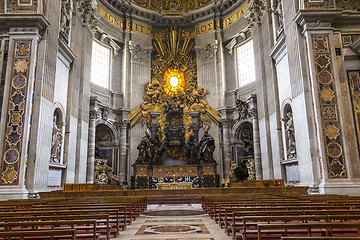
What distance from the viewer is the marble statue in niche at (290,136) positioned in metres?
11.7

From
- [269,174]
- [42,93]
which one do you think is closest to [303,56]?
[269,174]

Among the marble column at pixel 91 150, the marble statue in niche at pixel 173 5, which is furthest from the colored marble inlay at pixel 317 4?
the marble statue in niche at pixel 173 5

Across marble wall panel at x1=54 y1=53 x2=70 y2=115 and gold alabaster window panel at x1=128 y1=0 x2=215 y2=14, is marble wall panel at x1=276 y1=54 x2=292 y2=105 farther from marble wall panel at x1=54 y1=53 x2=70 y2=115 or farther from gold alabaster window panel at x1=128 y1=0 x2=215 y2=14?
gold alabaster window panel at x1=128 y1=0 x2=215 y2=14

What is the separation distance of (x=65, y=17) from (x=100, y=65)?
567 cm

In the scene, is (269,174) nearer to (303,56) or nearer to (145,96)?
(303,56)

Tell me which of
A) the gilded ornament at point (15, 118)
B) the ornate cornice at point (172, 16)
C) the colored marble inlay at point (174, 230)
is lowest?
the colored marble inlay at point (174, 230)

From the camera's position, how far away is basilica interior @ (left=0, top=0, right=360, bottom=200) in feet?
30.6

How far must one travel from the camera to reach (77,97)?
1411 centimetres

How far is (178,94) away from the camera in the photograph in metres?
20.2

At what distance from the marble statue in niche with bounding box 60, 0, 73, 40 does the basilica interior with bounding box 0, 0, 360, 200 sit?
0.17ft

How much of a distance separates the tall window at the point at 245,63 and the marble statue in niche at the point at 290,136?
6.29 meters

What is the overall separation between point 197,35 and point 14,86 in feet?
45.1

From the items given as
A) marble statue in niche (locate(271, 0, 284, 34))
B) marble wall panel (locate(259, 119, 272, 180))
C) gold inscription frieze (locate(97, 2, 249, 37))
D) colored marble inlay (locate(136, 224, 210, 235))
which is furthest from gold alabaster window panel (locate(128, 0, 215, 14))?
colored marble inlay (locate(136, 224, 210, 235))

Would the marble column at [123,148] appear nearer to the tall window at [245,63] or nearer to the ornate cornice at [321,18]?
the tall window at [245,63]
